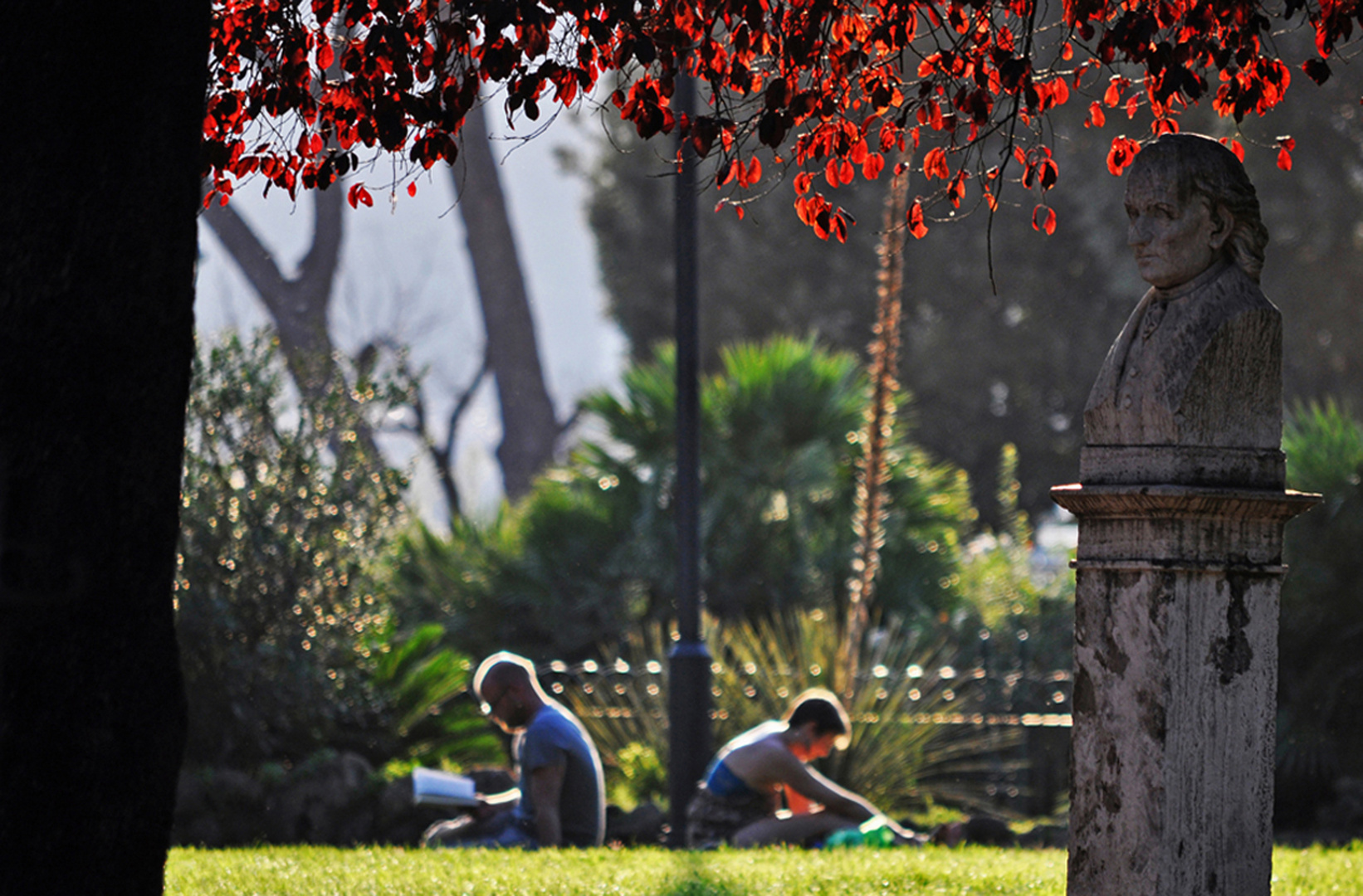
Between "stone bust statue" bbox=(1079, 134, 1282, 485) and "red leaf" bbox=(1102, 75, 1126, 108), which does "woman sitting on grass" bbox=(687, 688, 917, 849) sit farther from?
"stone bust statue" bbox=(1079, 134, 1282, 485)

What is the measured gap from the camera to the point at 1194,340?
14.5ft

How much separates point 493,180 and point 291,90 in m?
19.7

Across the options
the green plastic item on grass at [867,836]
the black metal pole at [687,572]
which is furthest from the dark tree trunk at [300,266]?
the green plastic item on grass at [867,836]

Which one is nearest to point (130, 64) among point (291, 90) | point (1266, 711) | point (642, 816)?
point (291, 90)

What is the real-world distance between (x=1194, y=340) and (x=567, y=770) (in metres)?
4.79

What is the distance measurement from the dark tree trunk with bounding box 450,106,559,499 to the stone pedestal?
20825mm

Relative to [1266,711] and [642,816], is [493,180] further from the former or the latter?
[1266,711]

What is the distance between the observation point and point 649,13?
5129mm

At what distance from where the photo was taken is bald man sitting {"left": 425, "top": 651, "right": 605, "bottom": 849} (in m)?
8.13

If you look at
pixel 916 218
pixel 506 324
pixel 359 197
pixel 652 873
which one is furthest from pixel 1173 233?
pixel 506 324

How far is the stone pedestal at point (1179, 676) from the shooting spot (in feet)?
14.0

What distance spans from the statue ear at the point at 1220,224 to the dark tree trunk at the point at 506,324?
20558 millimetres

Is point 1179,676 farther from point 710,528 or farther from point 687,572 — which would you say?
point 710,528

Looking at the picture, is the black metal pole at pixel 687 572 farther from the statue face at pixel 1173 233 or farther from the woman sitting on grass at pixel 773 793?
the statue face at pixel 1173 233
